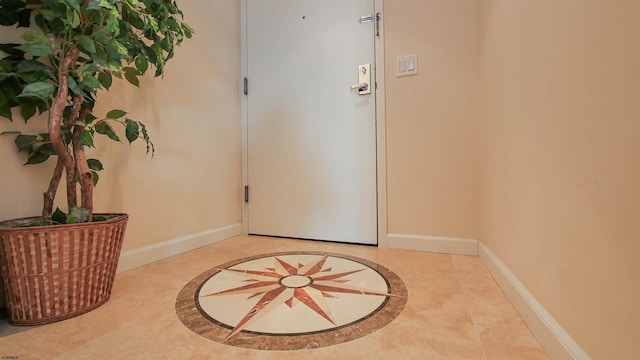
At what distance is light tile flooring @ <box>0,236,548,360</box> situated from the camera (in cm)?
68

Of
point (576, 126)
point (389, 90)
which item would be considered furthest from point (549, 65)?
point (389, 90)

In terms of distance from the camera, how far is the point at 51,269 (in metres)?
0.81

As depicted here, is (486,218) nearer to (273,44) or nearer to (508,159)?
(508,159)

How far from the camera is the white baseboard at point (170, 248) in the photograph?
1.29 m

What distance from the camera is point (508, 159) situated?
1019 millimetres

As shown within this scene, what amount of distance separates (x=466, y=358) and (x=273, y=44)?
1.94m

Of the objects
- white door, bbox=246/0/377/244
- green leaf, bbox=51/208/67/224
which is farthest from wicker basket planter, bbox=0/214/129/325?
white door, bbox=246/0/377/244

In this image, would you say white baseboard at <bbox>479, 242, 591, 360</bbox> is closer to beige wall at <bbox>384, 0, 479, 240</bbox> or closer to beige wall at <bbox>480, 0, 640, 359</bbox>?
beige wall at <bbox>480, 0, 640, 359</bbox>

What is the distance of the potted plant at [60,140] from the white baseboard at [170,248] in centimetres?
34

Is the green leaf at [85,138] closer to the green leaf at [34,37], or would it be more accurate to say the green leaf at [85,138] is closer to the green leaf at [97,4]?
the green leaf at [34,37]

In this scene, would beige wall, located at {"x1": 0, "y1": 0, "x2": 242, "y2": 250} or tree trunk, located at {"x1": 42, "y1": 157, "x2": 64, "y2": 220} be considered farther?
beige wall, located at {"x1": 0, "y1": 0, "x2": 242, "y2": 250}

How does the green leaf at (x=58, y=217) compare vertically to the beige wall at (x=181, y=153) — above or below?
below

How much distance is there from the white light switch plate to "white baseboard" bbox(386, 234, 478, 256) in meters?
0.91

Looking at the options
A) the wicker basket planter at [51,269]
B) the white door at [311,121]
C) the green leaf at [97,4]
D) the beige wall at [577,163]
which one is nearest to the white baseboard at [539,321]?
the beige wall at [577,163]
